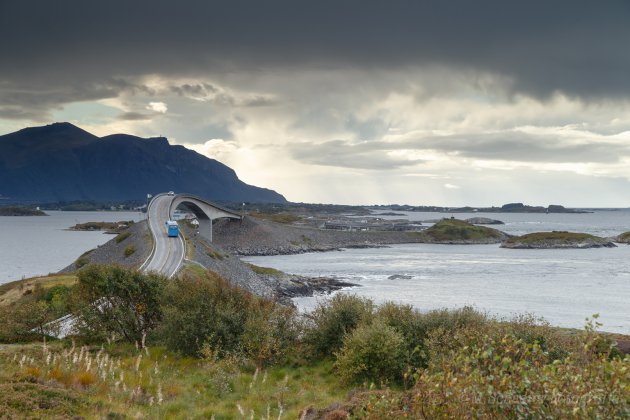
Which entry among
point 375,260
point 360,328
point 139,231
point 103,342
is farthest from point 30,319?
point 375,260

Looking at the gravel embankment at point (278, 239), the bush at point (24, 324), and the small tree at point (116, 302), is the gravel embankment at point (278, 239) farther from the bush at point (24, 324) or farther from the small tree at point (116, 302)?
the bush at point (24, 324)

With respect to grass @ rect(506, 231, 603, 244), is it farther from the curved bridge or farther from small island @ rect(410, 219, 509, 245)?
the curved bridge

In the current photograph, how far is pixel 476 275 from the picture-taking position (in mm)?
91812

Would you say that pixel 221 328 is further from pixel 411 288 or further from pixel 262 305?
pixel 411 288

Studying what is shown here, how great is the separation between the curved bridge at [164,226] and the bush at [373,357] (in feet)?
83.2

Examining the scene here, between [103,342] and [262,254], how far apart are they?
372 ft

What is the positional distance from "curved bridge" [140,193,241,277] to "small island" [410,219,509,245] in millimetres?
72763

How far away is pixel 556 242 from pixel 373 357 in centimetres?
16210

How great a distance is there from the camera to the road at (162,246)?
2410 inches

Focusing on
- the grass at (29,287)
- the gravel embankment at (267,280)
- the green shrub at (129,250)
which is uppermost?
the green shrub at (129,250)

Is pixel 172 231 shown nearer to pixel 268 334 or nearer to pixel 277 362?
pixel 277 362

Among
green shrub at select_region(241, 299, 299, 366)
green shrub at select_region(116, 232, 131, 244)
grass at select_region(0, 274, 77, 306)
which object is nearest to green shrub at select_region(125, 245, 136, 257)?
green shrub at select_region(116, 232, 131, 244)

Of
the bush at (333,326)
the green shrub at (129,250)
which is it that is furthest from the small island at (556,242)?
the bush at (333,326)

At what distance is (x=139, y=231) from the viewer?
92.2 m
